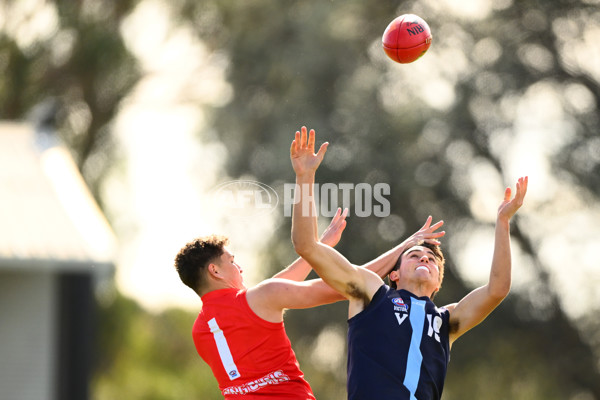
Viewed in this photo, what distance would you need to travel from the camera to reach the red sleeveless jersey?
629cm

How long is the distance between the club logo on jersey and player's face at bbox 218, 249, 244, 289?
1058mm

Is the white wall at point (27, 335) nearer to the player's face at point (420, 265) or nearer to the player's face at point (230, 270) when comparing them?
the player's face at point (230, 270)

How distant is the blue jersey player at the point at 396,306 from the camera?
605 cm

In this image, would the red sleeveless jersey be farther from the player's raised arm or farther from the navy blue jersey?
the player's raised arm

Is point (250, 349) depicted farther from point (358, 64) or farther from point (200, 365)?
point (200, 365)

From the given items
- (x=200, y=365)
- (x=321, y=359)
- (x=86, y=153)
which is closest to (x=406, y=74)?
(x=321, y=359)

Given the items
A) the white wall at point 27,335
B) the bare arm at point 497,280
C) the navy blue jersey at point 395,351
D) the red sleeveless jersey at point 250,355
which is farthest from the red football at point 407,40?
the white wall at point 27,335

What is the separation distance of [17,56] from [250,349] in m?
24.3

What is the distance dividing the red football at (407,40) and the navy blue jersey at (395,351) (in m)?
2.50

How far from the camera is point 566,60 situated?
2048 cm

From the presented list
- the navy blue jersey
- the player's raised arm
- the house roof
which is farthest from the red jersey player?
the house roof

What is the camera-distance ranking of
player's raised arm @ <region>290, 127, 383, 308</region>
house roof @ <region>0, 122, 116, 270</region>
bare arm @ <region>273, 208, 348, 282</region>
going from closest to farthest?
1. player's raised arm @ <region>290, 127, 383, 308</region>
2. bare arm @ <region>273, 208, 348, 282</region>
3. house roof @ <region>0, 122, 116, 270</region>

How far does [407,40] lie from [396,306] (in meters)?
2.72

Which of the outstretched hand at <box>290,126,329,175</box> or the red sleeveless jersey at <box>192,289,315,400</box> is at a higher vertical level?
the outstretched hand at <box>290,126,329,175</box>
